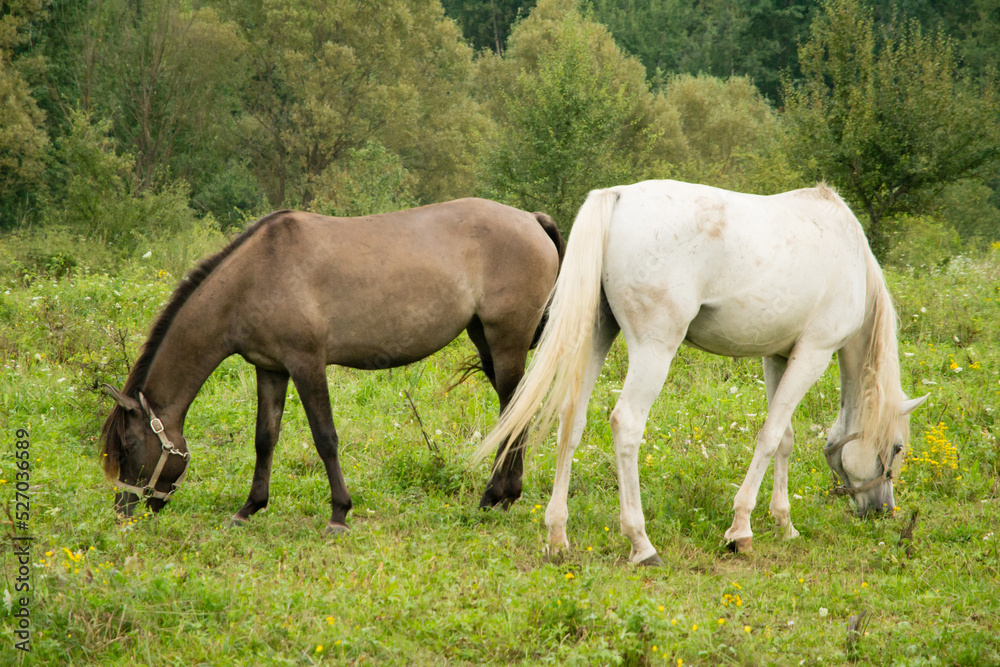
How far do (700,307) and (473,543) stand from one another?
1.82 m

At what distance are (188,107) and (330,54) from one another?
219 inches

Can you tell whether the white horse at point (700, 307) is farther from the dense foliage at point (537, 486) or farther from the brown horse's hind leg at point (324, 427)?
the brown horse's hind leg at point (324, 427)

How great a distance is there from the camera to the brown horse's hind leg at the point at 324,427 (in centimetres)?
→ 436

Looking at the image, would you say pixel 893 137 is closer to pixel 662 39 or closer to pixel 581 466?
pixel 581 466

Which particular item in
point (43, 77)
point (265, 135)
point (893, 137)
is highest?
point (893, 137)

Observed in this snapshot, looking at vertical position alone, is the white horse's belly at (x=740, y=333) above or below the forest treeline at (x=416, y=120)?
above

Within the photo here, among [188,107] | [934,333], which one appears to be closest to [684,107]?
[188,107]

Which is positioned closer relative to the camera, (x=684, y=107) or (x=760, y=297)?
(x=760, y=297)

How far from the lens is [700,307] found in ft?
13.2

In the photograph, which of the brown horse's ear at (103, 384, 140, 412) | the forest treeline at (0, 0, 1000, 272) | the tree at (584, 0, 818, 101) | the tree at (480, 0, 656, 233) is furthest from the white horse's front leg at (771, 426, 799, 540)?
the tree at (584, 0, 818, 101)

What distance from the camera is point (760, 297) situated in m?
3.97

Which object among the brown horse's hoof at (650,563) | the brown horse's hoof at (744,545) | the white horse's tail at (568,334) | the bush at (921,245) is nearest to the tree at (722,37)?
the bush at (921,245)

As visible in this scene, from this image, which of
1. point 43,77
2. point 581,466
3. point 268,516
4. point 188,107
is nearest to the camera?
point 268,516

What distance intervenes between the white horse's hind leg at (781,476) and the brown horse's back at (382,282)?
5.02 feet
